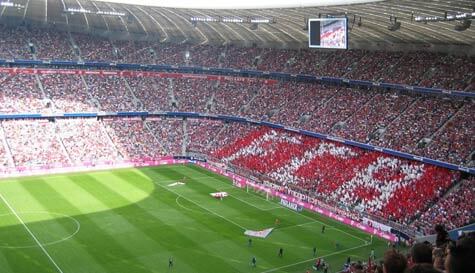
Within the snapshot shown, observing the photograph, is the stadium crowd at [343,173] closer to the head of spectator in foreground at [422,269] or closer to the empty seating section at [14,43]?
the empty seating section at [14,43]

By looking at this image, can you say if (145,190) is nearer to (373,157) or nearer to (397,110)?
(373,157)

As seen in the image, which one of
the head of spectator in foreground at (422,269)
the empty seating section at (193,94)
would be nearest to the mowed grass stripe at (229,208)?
the empty seating section at (193,94)

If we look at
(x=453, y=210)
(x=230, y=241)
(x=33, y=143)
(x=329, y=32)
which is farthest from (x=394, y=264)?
(x=33, y=143)

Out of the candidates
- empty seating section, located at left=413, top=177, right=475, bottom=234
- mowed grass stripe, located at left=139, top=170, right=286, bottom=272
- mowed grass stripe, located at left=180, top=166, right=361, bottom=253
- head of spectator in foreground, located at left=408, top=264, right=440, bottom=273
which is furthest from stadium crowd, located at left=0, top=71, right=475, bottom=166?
head of spectator in foreground, located at left=408, top=264, right=440, bottom=273

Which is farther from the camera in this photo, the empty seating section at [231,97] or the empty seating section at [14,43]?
the empty seating section at [231,97]

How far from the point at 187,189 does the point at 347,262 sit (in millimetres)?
20888

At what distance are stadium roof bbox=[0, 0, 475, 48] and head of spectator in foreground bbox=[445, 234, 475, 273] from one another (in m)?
32.5

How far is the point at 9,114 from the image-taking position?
56.9 m

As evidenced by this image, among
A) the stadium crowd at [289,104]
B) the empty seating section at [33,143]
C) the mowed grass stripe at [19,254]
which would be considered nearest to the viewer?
the mowed grass stripe at [19,254]

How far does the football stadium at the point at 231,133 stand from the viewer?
3441 cm

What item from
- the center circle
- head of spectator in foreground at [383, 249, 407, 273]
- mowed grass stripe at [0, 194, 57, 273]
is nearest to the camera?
head of spectator in foreground at [383, 249, 407, 273]

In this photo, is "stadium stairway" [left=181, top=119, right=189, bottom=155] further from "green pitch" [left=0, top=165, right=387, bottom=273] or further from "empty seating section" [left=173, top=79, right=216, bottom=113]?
"green pitch" [left=0, top=165, right=387, bottom=273]

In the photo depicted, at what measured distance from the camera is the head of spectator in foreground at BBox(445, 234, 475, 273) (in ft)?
15.7

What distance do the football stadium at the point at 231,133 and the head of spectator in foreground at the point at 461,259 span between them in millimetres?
25575
